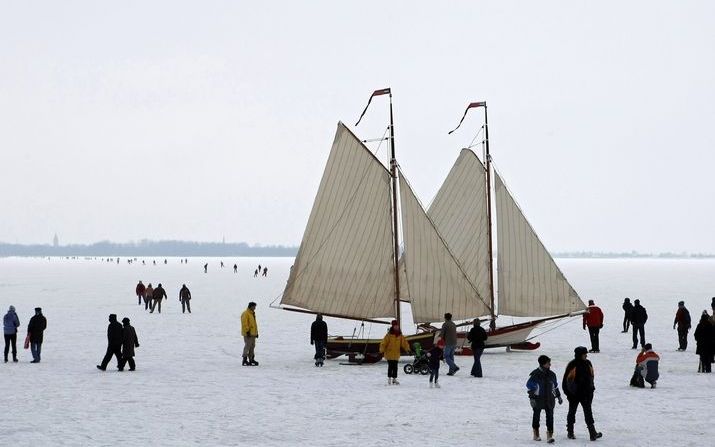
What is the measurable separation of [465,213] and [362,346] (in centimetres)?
814

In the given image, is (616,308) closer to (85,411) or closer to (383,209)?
(383,209)

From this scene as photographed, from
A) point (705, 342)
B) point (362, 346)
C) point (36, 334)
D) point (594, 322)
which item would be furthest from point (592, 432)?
point (36, 334)

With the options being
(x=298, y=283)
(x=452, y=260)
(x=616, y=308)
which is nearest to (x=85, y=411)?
(x=298, y=283)

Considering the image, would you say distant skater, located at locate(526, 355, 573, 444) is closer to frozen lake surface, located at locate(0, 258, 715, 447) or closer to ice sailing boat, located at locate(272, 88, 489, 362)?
frozen lake surface, located at locate(0, 258, 715, 447)

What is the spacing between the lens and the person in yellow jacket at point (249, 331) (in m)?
23.6

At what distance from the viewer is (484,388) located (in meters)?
20.2

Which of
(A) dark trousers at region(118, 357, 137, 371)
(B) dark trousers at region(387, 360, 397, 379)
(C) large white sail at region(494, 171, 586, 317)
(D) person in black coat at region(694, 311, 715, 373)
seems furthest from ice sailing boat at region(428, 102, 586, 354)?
(A) dark trousers at region(118, 357, 137, 371)

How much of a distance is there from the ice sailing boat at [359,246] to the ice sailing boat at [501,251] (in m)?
3.19

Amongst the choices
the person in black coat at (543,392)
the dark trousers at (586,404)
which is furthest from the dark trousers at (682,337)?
the person in black coat at (543,392)

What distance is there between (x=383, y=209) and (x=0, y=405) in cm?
1261

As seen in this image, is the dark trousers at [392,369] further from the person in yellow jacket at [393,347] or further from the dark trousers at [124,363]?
the dark trousers at [124,363]

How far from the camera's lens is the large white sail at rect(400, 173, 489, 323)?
26844 millimetres

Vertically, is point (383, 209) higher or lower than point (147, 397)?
higher

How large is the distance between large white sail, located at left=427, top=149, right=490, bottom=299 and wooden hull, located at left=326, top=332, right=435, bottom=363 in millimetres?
7021
